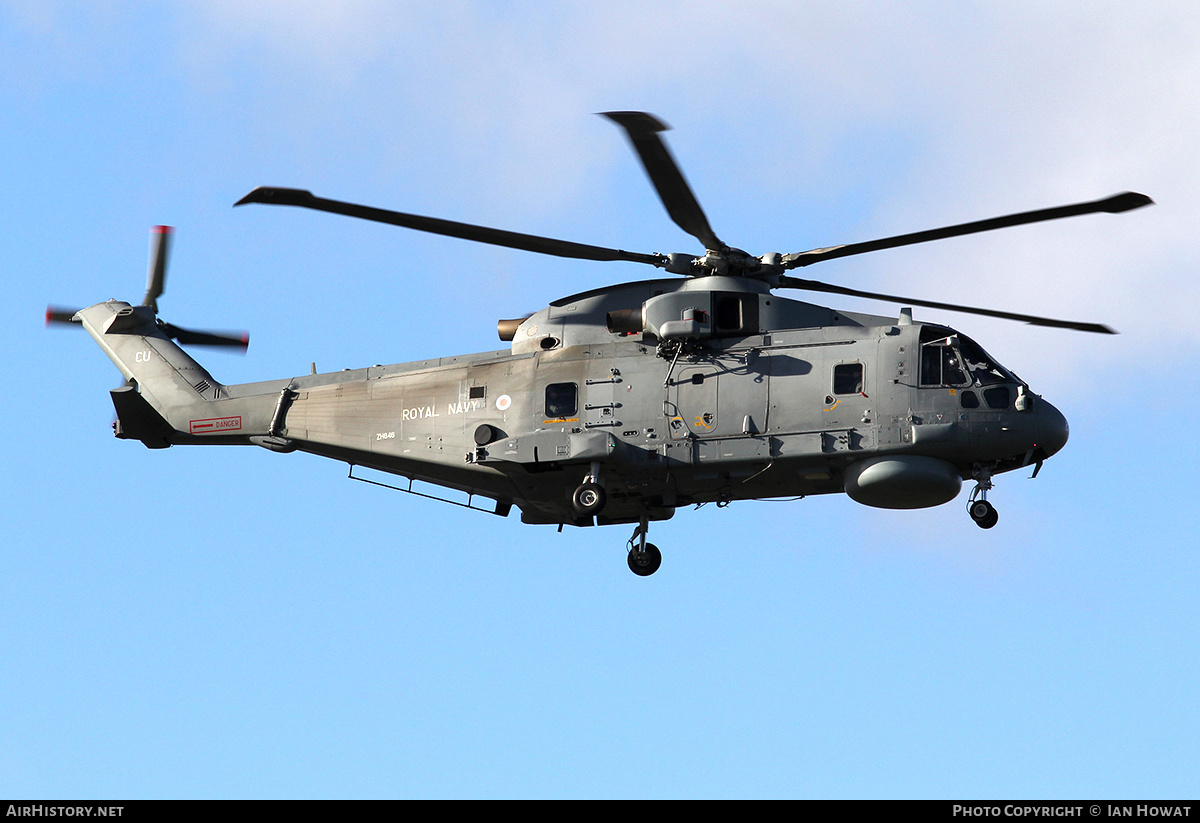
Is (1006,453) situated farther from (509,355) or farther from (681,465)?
(509,355)

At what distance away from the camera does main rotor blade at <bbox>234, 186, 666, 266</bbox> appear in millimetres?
25969

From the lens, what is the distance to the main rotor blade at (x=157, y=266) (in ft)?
114

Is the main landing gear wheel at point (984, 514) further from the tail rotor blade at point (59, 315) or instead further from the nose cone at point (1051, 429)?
the tail rotor blade at point (59, 315)

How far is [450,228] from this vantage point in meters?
27.4

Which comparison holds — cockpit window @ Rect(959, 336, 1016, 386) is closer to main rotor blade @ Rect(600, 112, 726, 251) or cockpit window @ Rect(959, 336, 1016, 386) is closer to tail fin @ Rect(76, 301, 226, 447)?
main rotor blade @ Rect(600, 112, 726, 251)

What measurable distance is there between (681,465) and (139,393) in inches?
475

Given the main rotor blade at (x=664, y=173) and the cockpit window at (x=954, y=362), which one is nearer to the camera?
the main rotor blade at (x=664, y=173)

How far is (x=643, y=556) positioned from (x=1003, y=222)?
9086mm

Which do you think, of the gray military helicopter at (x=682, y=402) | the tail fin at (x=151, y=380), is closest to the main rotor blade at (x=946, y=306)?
the gray military helicopter at (x=682, y=402)

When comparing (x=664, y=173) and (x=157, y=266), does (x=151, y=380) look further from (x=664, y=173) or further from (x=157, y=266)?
(x=664, y=173)

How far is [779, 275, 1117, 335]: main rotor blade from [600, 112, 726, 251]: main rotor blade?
7.73ft

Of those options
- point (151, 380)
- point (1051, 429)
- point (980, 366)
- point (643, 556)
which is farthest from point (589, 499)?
point (151, 380)

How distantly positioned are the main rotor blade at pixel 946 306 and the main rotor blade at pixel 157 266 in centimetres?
1388
